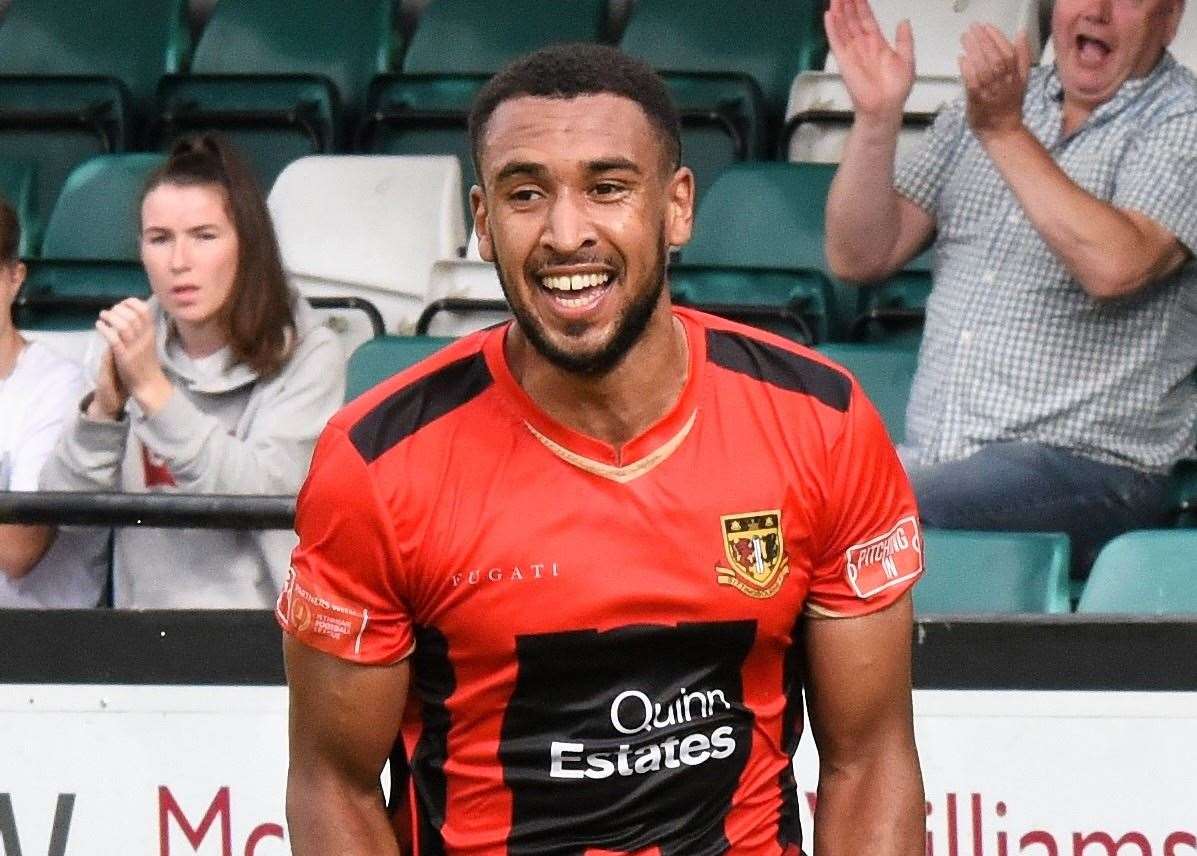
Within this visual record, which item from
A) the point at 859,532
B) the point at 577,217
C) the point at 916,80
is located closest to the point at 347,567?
the point at 577,217

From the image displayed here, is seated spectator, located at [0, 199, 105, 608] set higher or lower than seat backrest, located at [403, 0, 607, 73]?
lower

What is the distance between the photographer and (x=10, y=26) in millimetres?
7133

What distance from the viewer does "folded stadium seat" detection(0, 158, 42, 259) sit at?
20.8ft

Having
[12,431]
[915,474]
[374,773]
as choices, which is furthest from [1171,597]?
[12,431]

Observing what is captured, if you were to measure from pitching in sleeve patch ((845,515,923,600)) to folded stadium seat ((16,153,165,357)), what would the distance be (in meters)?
3.30

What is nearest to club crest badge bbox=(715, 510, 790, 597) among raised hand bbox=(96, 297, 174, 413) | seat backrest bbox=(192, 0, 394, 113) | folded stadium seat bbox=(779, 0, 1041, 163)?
raised hand bbox=(96, 297, 174, 413)

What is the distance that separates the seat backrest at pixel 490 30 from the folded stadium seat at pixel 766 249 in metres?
1.22

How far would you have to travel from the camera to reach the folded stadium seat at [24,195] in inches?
250

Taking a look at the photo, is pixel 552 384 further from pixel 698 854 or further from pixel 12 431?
pixel 12 431

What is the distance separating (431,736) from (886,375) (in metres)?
2.25

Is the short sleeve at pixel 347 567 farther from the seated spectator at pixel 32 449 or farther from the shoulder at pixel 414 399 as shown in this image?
the seated spectator at pixel 32 449

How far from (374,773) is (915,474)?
1909 mm

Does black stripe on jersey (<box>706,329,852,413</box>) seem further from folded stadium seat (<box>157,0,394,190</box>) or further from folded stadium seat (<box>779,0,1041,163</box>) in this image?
folded stadium seat (<box>157,0,394,190</box>)

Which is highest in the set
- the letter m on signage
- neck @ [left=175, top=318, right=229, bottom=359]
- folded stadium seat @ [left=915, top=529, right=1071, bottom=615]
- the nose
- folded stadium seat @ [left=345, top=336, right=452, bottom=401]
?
the nose
